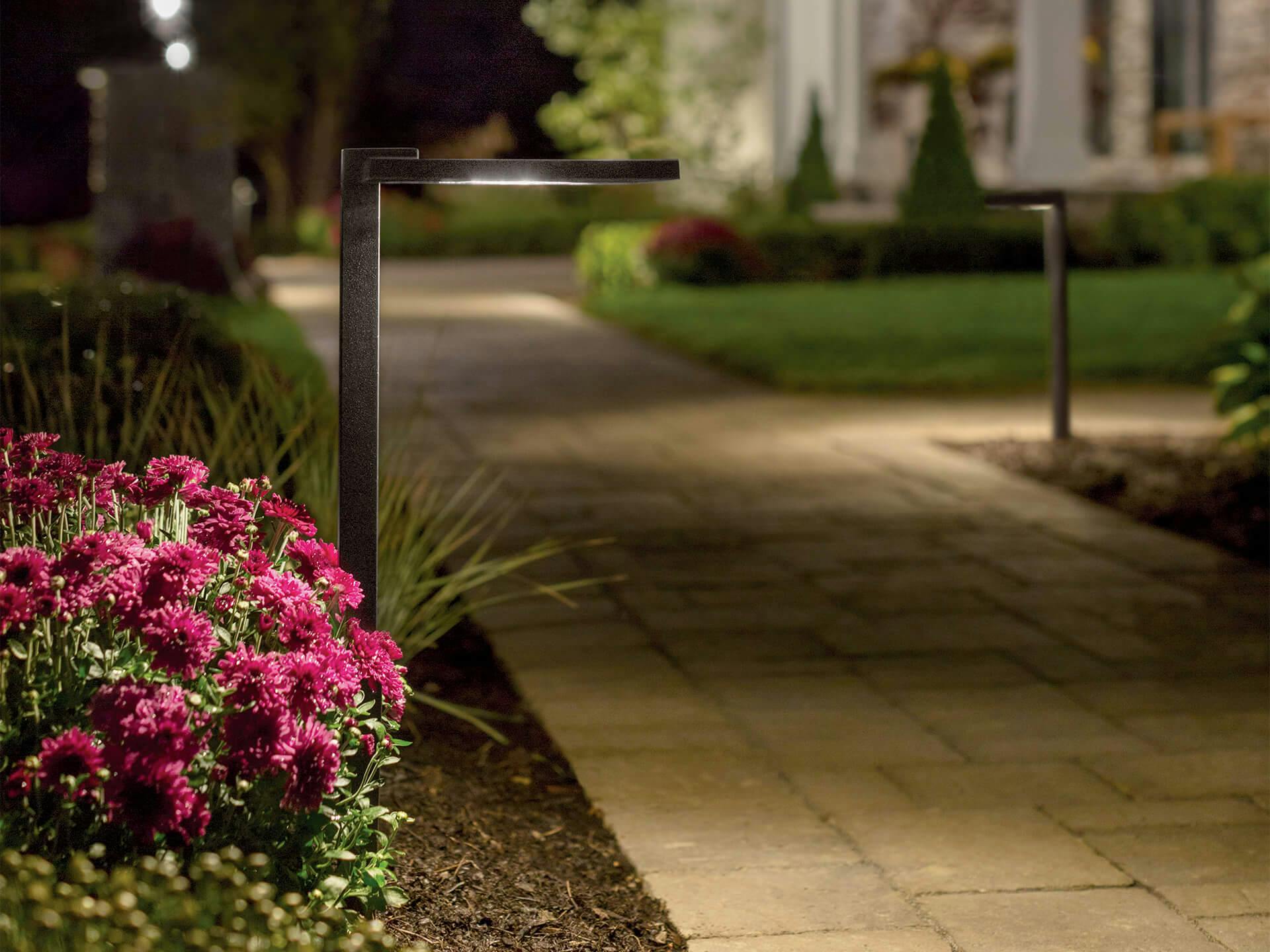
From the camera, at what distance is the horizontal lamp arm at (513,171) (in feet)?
9.59

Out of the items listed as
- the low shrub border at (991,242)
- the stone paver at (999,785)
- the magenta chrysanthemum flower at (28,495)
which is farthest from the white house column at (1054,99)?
the magenta chrysanthemum flower at (28,495)

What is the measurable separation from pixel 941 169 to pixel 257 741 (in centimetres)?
1822

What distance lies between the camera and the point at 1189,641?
541cm

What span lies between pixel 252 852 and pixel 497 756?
169cm

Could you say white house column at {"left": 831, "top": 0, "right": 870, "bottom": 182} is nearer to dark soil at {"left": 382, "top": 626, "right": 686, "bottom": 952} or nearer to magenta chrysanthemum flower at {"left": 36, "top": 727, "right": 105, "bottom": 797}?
dark soil at {"left": 382, "top": 626, "right": 686, "bottom": 952}

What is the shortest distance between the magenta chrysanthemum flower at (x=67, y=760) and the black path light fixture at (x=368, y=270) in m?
0.74

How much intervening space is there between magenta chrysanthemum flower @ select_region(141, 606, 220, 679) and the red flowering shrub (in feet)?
58.3

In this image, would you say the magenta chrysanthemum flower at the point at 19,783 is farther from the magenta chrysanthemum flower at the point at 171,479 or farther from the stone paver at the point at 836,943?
the stone paver at the point at 836,943

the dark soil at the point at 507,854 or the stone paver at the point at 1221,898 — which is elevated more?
the dark soil at the point at 507,854

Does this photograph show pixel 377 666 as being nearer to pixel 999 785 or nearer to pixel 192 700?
pixel 192 700

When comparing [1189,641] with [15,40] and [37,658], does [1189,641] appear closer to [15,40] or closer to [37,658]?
[37,658]

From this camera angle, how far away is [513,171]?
2.94 m

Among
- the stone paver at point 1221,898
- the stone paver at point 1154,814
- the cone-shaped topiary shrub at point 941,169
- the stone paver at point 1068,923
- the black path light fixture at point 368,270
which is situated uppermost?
the cone-shaped topiary shrub at point 941,169

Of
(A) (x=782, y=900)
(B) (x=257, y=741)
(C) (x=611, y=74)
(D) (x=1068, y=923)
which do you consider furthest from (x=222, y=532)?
(C) (x=611, y=74)
